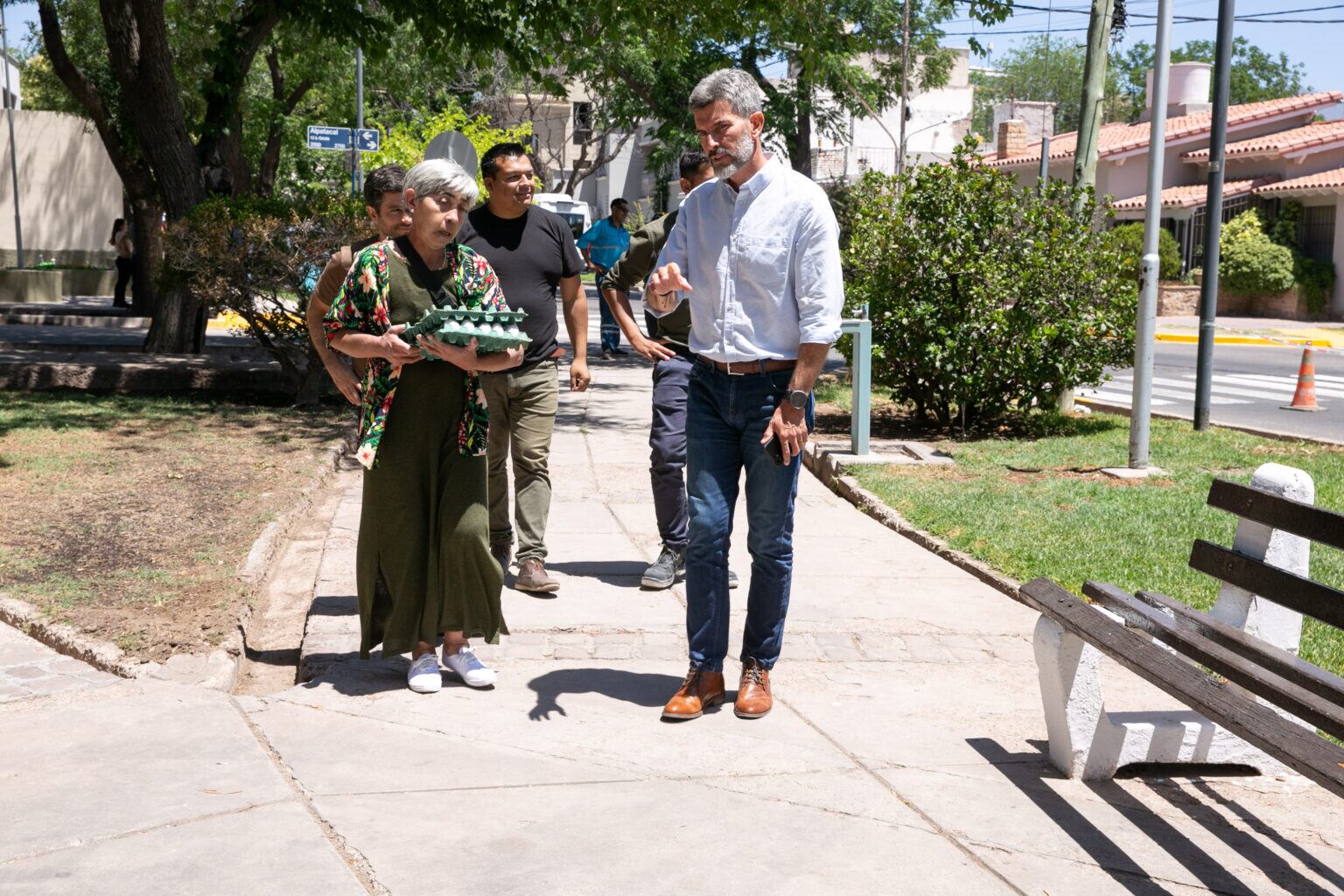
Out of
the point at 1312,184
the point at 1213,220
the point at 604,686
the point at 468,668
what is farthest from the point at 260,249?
the point at 1312,184

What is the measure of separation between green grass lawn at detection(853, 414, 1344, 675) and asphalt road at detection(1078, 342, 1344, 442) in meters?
2.40

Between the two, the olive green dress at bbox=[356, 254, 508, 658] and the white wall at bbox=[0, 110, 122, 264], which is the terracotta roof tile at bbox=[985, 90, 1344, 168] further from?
the olive green dress at bbox=[356, 254, 508, 658]

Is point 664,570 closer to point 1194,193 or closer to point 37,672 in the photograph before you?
point 37,672

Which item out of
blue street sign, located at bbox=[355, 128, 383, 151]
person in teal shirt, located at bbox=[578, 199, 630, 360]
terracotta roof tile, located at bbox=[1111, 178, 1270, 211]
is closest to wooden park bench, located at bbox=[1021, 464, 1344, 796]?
person in teal shirt, located at bbox=[578, 199, 630, 360]

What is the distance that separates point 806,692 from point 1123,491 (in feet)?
14.4

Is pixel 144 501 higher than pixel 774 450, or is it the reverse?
pixel 774 450

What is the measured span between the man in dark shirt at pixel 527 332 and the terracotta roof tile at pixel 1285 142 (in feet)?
110

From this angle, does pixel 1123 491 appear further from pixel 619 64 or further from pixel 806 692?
pixel 619 64

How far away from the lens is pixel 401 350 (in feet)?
15.1

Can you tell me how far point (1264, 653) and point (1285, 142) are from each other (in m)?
36.1

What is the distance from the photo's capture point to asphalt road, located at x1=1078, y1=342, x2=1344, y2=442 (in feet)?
46.6

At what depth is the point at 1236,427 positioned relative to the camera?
1277cm

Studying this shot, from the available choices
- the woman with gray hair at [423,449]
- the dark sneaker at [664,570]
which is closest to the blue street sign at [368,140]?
the dark sneaker at [664,570]

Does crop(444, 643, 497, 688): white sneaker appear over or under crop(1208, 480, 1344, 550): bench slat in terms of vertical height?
under
